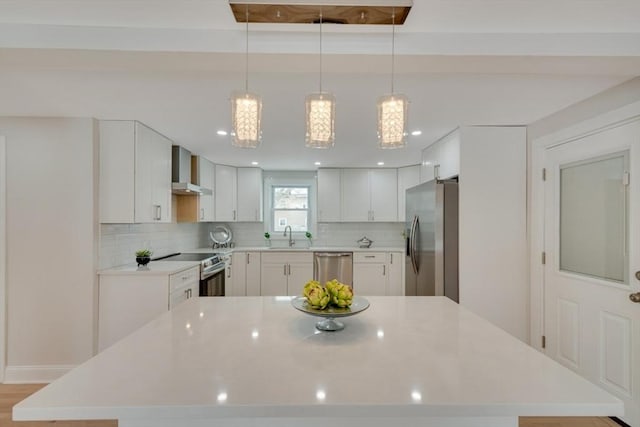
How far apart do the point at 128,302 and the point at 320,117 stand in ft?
8.05

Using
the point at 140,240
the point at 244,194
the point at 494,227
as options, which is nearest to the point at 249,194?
the point at 244,194

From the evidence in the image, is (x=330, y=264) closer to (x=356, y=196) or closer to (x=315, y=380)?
(x=356, y=196)

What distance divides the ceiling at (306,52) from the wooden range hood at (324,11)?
0.19ft

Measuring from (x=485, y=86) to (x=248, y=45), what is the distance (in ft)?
5.04

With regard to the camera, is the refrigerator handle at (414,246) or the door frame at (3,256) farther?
the refrigerator handle at (414,246)

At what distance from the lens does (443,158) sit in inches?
125

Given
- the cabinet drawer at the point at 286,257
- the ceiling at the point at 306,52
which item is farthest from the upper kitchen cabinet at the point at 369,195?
the ceiling at the point at 306,52

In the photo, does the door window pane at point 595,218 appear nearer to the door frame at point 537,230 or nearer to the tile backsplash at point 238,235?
the door frame at point 537,230

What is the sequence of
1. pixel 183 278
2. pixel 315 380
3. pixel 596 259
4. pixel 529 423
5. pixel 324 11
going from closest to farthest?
pixel 315 380 → pixel 324 11 → pixel 529 423 → pixel 596 259 → pixel 183 278

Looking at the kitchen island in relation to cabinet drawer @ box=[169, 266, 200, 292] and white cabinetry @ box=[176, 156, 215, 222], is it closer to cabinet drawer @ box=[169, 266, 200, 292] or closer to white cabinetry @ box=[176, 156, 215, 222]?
cabinet drawer @ box=[169, 266, 200, 292]

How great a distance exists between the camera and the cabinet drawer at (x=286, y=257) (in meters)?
4.66

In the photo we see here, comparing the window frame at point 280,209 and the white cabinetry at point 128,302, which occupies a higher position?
the window frame at point 280,209

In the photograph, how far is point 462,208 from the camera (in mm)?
2801

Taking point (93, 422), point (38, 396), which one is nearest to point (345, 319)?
point (38, 396)
